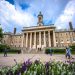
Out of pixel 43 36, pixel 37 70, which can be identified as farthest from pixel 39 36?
pixel 37 70

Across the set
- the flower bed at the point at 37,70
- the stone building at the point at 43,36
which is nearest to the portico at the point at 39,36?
the stone building at the point at 43,36

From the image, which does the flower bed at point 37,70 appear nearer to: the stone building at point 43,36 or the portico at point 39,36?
the stone building at point 43,36

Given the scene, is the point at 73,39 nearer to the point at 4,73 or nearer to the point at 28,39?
the point at 28,39

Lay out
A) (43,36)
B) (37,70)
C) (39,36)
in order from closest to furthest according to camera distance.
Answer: (37,70) → (39,36) → (43,36)

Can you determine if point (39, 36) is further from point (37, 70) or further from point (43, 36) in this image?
point (37, 70)

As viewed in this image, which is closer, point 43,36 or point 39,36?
point 39,36

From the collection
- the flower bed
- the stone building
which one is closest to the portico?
the stone building

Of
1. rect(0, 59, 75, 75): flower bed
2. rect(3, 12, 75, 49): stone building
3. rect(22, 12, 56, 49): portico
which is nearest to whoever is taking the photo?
rect(0, 59, 75, 75): flower bed

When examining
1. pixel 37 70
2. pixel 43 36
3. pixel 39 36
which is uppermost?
pixel 43 36

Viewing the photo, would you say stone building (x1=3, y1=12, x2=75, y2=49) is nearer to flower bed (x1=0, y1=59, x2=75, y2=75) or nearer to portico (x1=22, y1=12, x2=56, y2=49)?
portico (x1=22, y1=12, x2=56, y2=49)

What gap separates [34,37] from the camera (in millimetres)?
94062

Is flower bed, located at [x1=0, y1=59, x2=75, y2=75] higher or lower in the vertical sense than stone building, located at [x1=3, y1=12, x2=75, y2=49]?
lower

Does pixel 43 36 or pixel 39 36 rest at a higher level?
pixel 43 36

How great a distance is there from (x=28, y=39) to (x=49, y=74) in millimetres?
93533
